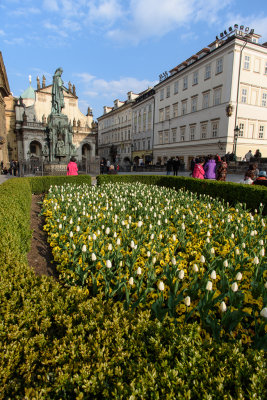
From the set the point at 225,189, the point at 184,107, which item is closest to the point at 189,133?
the point at 184,107

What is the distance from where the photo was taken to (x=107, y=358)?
172cm

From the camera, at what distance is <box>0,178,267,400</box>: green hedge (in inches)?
59.9

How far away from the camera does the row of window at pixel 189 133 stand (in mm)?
32312

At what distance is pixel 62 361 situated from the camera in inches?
67.7

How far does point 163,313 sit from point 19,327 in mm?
1526

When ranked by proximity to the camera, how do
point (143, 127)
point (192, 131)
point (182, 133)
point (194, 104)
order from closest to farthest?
point (194, 104), point (192, 131), point (182, 133), point (143, 127)

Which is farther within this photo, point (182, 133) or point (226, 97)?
point (182, 133)

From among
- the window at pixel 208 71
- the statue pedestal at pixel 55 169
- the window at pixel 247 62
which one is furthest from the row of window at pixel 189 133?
the statue pedestal at pixel 55 169

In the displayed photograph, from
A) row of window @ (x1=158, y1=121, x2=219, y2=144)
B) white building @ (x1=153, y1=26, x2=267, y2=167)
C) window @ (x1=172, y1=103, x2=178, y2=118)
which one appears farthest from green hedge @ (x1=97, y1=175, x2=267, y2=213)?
window @ (x1=172, y1=103, x2=178, y2=118)

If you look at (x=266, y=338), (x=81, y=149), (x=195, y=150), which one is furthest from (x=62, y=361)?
(x=81, y=149)

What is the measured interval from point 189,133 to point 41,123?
3150 centimetres

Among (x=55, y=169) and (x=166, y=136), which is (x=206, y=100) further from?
(x=55, y=169)

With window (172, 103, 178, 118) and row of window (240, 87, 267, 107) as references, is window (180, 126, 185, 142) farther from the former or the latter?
row of window (240, 87, 267, 107)

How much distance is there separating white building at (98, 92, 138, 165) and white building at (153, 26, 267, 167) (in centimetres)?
1963
